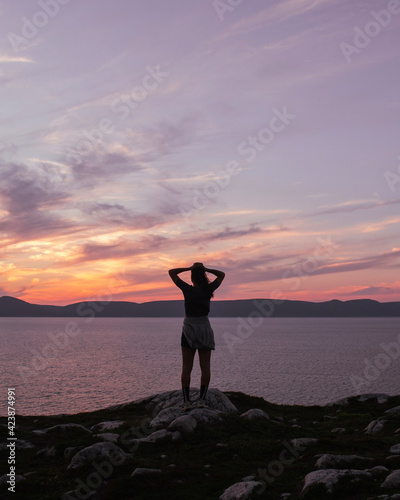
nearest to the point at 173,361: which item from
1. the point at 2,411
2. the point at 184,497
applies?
the point at 2,411

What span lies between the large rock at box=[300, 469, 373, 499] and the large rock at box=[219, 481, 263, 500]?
1026 mm

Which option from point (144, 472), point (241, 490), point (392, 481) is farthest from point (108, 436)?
point (392, 481)

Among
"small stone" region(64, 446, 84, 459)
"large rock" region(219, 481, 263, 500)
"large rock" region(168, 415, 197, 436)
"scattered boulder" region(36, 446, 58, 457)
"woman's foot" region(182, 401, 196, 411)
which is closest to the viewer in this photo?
"large rock" region(219, 481, 263, 500)

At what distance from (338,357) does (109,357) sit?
165 feet

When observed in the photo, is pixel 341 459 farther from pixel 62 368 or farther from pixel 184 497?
A: pixel 62 368

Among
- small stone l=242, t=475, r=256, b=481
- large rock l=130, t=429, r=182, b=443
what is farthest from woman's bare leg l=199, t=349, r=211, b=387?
small stone l=242, t=475, r=256, b=481

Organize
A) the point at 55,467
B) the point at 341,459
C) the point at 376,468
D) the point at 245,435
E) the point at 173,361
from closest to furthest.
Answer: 1. the point at 376,468
2. the point at 341,459
3. the point at 55,467
4. the point at 245,435
5. the point at 173,361

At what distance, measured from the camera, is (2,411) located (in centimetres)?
4100

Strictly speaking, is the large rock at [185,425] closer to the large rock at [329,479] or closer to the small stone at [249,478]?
the small stone at [249,478]

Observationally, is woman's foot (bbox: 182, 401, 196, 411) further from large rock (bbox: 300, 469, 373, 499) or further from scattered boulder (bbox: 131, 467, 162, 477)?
large rock (bbox: 300, 469, 373, 499)

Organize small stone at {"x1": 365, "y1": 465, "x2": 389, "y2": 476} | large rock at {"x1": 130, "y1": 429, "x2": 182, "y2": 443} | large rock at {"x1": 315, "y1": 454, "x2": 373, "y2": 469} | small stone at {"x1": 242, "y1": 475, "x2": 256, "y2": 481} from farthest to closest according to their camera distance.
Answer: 1. large rock at {"x1": 130, "y1": 429, "x2": 182, "y2": 443}
2. large rock at {"x1": 315, "y1": 454, "x2": 373, "y2": 469}
3. small stone at {"x1": 242, "y1": 475, "x2": 256, "y2": 481}
4. small stone at {"x1": 365, "y1": 465, "x2": 389, "y2": 476}

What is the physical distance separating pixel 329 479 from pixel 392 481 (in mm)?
1217

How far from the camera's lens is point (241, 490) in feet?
30.7

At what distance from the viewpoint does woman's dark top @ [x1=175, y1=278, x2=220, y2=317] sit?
572 inches
